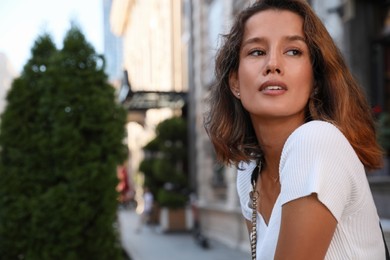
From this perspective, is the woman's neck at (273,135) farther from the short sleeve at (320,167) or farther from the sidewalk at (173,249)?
the sidewalk at (173,249)

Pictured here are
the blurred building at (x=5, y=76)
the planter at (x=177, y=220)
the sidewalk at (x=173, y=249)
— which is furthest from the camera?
the planter at (x=177, y=220)

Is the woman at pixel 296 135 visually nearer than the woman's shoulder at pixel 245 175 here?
Yes

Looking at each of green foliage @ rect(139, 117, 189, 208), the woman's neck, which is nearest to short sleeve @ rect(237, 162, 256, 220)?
the woman's neck

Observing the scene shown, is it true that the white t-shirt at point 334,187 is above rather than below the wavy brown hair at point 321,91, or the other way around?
below

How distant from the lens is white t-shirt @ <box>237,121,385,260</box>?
1158 millimetres

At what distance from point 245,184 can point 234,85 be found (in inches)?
12.5

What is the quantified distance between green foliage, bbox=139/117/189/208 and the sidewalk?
3.72 feet

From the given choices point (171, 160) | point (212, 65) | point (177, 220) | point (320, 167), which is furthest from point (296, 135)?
point (177, 220)

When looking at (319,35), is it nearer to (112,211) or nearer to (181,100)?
(112,211)

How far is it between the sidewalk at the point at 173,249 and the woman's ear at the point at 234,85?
8518 millimetres

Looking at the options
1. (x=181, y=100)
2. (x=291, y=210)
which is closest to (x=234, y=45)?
(x=291, y=210)

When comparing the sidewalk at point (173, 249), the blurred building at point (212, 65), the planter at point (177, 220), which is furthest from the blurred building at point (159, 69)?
the sidewalk at point (173, 249)

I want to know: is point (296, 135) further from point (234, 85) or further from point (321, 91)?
point (234, 85)

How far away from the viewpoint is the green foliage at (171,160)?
16594 mm
